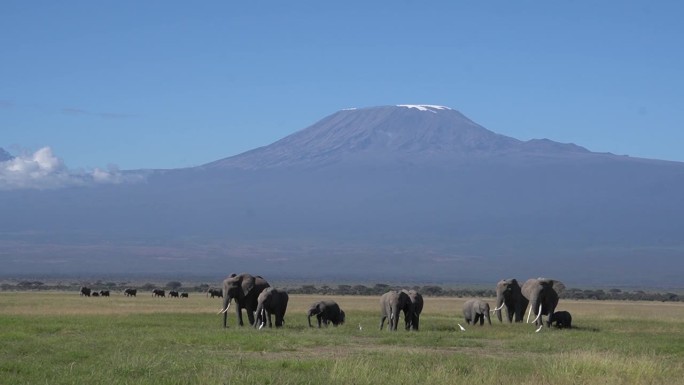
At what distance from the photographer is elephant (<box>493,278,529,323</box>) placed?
4419 centimetres

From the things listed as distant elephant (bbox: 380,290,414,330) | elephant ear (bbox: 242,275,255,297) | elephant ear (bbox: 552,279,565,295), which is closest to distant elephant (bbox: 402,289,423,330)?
distant elephant (bbox: 380,290,414,330)

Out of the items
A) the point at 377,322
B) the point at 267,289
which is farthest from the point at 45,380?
the point at 377,322

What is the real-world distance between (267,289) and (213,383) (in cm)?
2013

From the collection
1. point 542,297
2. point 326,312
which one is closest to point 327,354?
point 326,312

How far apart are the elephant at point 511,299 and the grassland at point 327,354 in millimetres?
3496

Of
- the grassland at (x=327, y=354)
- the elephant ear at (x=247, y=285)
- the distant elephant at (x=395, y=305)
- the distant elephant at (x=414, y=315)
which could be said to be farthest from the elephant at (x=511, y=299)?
the elephant ear at (x=247, y=285)

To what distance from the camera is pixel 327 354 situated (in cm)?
2744

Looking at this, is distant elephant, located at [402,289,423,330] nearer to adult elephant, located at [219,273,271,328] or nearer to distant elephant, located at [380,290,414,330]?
distant elephant, located at [380,290,414,330]

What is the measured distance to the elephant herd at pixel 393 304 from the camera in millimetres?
37875

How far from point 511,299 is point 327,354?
1835cm

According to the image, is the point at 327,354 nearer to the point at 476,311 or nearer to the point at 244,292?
the point at 244,292

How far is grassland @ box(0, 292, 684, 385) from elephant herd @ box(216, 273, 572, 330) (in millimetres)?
744

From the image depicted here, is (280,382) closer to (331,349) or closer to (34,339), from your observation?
(331,349)

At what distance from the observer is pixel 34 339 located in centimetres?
3016
